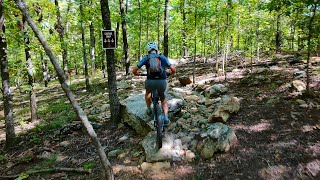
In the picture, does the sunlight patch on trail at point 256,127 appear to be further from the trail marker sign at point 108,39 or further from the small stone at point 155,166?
the trail marker sign at point 108,39

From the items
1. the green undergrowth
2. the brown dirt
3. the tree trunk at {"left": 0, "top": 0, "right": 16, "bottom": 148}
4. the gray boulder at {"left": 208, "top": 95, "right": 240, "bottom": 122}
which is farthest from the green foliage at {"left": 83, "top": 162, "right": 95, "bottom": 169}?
the green undergrowth

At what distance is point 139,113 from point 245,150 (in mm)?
3559

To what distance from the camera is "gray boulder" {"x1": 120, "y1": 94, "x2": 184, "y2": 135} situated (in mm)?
7973

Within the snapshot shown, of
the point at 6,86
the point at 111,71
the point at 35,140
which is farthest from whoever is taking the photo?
the point at 35,140

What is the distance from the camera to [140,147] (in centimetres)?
711

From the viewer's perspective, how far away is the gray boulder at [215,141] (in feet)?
20.3

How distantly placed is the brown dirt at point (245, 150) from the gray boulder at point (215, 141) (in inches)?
5.5

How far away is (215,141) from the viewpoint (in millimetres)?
6281

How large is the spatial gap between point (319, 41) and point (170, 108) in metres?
5.13

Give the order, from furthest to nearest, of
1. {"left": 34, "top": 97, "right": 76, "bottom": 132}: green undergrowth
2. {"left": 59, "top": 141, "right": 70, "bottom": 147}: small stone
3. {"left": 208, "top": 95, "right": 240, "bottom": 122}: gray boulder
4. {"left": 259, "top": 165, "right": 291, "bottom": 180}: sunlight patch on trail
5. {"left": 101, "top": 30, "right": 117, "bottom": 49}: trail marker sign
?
{"left": 34, "top": 97, "right": 76, "bottom": 132}: green undergrowth, {"left": 59, "top": 141, "right": 70, "bottom": 147}: small stone, {"left": 101, "top": 30, "right": 117, "bottom": 49}: trail marker sign, {"left": 208, "top": 95, "right": 240, "bottom": 122}: gray boulder, {"left": 259, "top": 165, "right": 291, "bottom": 180}: sunlight patch on trail

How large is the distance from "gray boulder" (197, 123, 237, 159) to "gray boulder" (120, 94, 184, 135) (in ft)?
5.95

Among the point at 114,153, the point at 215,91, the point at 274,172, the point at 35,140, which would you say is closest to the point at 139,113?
the point at 114,153

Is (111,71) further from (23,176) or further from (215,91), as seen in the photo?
(215,91)

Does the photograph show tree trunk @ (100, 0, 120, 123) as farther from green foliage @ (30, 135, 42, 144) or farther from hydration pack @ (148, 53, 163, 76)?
hydration pack @ (148, 53, 163, 76)
